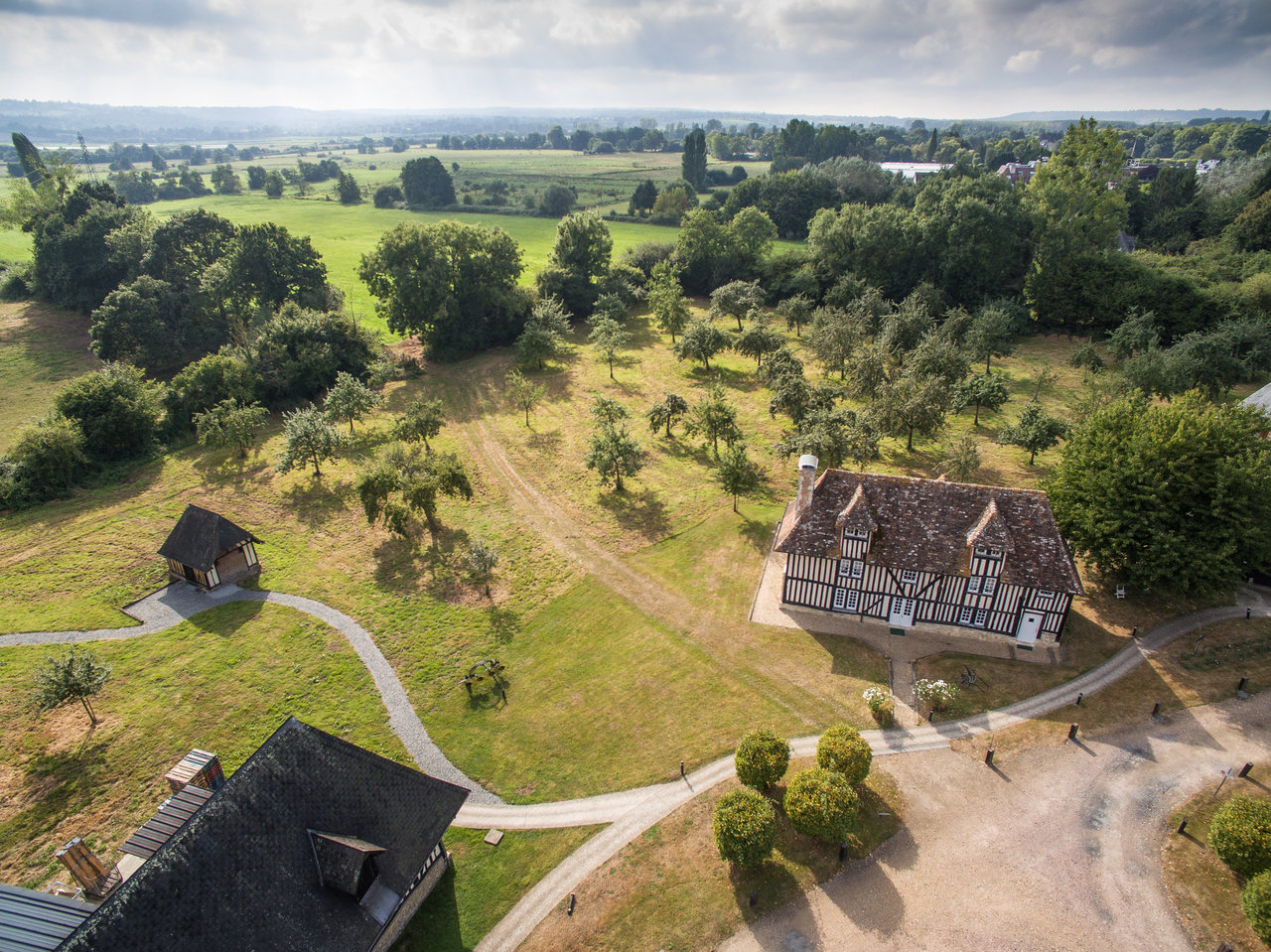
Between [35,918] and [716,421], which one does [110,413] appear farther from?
[716,421]

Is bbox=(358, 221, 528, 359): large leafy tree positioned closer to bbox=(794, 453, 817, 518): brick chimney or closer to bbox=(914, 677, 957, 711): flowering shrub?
bbox=(794, 453, 817, 518): brick chimney

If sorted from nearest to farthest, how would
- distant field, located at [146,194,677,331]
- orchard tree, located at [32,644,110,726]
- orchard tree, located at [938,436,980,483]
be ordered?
orchard tree, located at [32,644,110,726], orchard tree, located at [938,436,980,483], distant field, located at [146,194,677,331]

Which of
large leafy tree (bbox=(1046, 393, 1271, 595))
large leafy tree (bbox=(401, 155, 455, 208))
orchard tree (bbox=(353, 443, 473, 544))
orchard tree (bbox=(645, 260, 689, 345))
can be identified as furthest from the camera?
large leafy tree (bbox=(401, 155, 455, 208))

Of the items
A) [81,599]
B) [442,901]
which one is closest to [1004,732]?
[442,901]

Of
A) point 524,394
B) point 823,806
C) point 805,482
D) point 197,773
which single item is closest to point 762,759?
point 823,806

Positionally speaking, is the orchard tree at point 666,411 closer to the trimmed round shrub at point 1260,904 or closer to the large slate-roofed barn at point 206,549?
the large slate-roofed barn at point 206,549

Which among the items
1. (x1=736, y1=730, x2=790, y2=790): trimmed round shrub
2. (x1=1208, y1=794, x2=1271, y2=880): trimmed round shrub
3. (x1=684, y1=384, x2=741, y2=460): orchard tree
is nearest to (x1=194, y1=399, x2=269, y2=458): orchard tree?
(x1=684, y1=384, x2=741, y2=460): orchard tree

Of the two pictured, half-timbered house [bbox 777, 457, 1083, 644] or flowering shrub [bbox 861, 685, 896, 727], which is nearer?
flowering shrub [bbox 861, 685, 896, 727]
